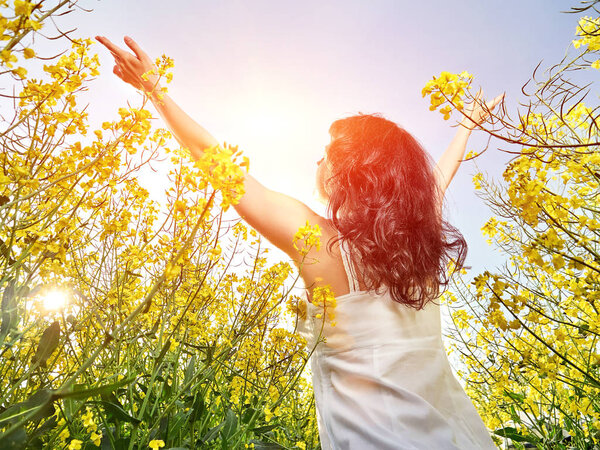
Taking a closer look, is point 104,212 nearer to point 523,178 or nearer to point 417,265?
point 417,265

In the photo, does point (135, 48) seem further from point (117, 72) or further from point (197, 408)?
point (197, 408)

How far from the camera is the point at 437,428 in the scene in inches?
41.3

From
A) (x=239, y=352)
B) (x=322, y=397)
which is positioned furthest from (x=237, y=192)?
(x=239, y=352)

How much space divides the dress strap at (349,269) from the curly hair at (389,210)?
0.02 metres

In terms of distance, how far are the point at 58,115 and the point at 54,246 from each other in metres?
0.39

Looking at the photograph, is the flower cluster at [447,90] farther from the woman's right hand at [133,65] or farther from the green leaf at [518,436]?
the green leaf at [518,436]

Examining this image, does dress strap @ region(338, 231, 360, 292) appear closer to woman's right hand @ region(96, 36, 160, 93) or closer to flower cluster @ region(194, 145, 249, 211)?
flower cluster @ region(194, 145, 249, 211)

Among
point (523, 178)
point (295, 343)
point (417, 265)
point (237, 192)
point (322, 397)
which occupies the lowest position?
point (322, 397)

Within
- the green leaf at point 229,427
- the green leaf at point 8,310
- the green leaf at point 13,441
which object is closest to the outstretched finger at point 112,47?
the green leaf at point 8,310

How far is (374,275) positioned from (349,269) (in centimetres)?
9

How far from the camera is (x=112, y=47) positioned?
→ 137cm

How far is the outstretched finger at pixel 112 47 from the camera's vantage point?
1.35 m

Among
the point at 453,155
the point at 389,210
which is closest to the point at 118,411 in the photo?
the point at 389,210

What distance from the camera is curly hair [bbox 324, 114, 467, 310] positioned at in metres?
1.36
